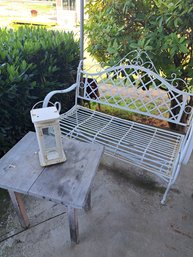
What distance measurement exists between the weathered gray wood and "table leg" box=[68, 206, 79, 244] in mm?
124

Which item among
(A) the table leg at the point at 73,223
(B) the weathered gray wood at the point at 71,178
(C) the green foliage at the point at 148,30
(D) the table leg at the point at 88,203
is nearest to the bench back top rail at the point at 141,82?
(C) the green foliage at the point at 148,30

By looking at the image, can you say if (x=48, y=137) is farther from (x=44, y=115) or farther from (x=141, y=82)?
(x=141, y=82)

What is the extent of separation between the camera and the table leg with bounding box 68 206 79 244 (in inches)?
43.1

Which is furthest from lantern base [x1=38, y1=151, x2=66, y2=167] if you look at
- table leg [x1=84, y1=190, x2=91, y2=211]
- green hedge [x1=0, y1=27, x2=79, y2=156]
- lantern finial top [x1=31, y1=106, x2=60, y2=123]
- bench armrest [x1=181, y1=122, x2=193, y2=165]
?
bench armrest [x1=181, y1=122, x2=193, y2=165]

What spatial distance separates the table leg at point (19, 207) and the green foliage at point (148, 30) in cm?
142

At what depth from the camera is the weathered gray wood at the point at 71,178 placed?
1.00m

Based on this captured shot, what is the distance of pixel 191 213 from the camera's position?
4.90 feet

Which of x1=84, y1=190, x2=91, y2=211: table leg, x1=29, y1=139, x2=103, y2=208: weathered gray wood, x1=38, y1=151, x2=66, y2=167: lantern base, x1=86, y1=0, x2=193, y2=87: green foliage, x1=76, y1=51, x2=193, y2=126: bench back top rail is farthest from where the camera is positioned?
x1=76, y1=51, x2=193, y2=126: bench back top rail

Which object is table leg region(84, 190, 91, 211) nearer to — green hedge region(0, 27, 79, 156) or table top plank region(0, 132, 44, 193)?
table top plank region(0, 132, 44, 193)

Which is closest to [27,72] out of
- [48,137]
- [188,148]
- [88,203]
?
[48,137]

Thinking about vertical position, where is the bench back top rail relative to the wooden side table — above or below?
above

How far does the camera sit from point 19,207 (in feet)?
4.09

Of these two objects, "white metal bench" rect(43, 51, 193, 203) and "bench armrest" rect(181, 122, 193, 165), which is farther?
"white metal bench" rect(43, 51, 193, 203)

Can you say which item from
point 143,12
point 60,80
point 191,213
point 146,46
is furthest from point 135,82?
point 191,213
